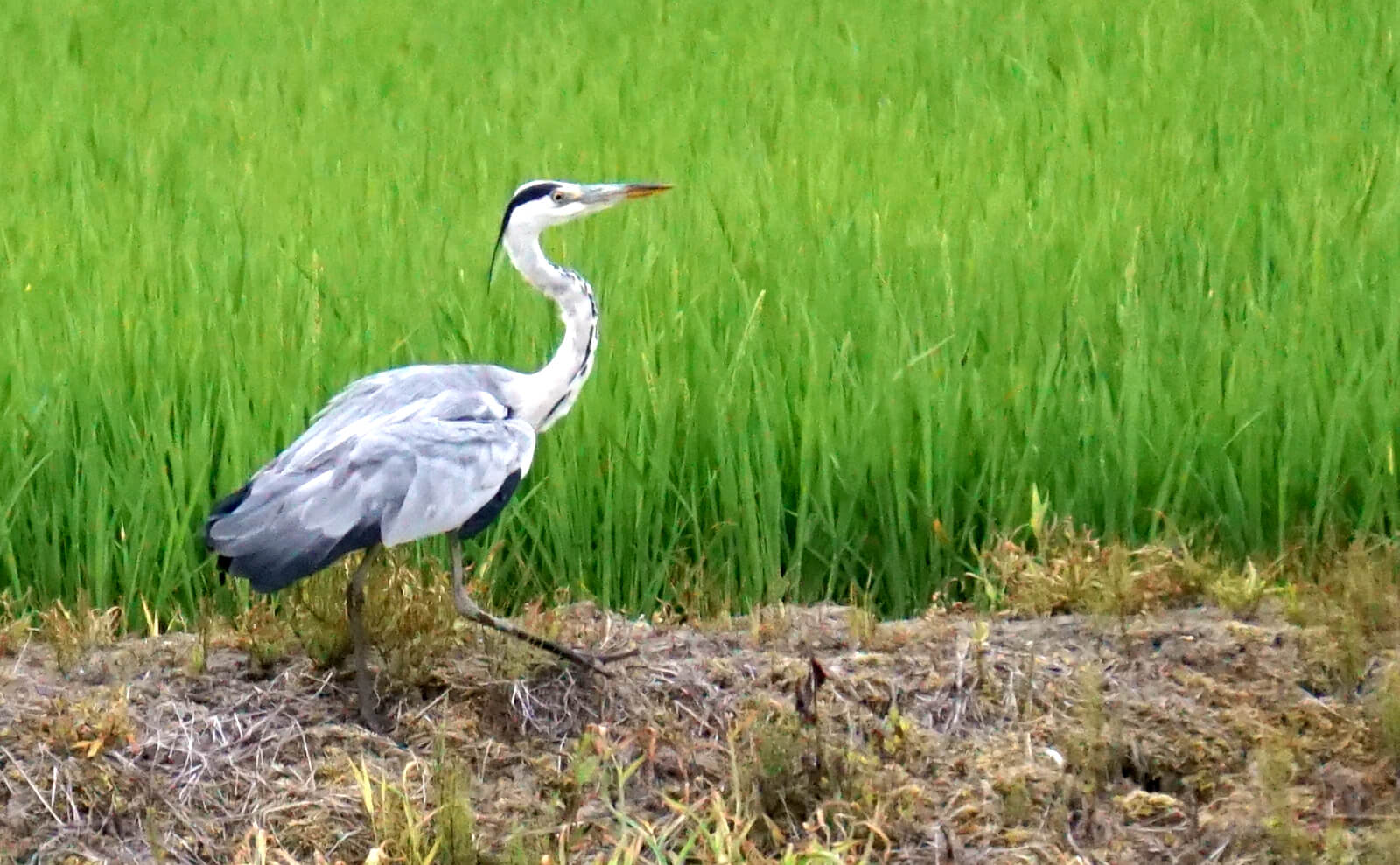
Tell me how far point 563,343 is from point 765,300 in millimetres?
1182

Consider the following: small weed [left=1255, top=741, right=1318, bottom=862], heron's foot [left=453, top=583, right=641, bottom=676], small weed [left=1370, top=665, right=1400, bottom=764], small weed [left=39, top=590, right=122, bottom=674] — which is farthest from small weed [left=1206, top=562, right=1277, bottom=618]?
small weed [left=39, top=590, right=122, bottom=674]

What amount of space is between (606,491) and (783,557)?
473 mm

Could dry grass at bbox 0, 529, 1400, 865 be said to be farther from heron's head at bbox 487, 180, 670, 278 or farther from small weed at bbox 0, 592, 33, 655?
heron's head at bbox 487, 180, 670, 278

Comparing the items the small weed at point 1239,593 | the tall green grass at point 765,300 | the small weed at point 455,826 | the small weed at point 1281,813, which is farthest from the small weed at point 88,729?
the small weed at point 1239,593

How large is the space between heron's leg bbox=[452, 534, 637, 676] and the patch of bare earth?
0.05 meters

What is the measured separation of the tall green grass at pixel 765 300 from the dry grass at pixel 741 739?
55 centimetres

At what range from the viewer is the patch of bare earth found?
3.00 metres

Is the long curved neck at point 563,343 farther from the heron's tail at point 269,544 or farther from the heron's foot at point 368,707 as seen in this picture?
the heron's foot at point 368,707

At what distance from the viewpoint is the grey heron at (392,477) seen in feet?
10.6

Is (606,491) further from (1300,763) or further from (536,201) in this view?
(1300,763)

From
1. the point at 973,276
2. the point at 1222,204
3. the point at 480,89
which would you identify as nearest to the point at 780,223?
the point at 973,276

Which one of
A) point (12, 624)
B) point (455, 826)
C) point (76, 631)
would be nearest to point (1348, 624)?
point (455, 826)

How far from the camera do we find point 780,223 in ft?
18.3

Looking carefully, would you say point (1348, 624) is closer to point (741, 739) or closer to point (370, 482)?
point (741, 739)
